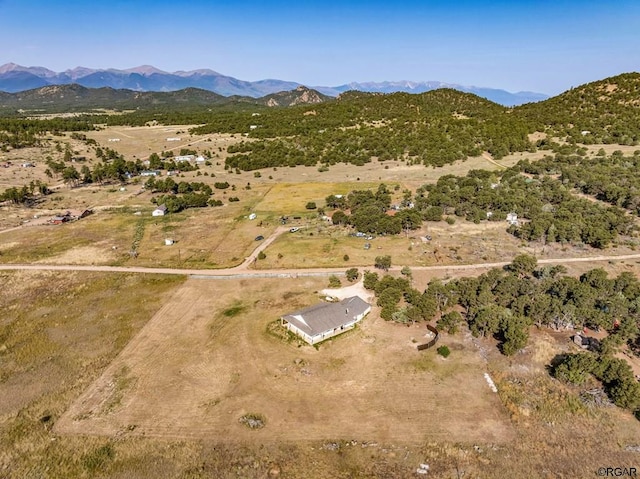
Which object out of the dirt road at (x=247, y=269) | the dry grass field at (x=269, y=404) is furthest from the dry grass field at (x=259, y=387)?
the dirt road at (x=247, y=269)

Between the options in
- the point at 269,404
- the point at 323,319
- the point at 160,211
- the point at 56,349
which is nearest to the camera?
the point at 269,404

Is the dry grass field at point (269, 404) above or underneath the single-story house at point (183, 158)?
underneath

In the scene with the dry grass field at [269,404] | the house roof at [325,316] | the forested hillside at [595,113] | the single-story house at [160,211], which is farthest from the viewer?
the forested hillside at [595,113]

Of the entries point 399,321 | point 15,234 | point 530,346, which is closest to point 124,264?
point 15,234

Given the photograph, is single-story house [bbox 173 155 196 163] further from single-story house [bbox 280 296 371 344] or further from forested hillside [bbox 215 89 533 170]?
single-story house [bbox 280 296 371 344]

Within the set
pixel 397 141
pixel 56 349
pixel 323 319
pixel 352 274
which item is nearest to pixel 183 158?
pixel 397 141

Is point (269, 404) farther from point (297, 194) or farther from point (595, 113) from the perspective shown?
point (595, 113)

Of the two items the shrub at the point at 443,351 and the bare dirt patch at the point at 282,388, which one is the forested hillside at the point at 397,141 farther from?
the bare dirt patch at the point at 282,388
